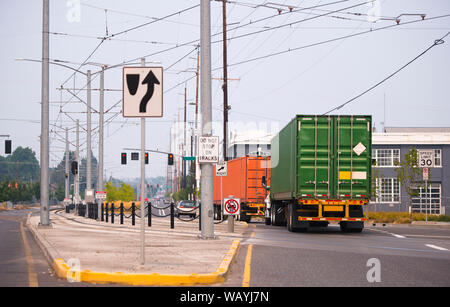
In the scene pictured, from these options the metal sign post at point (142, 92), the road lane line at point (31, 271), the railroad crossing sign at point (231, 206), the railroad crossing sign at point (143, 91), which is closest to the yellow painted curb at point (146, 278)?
the road lane line at point (31, 271)

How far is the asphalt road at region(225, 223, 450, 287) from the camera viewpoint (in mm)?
10852

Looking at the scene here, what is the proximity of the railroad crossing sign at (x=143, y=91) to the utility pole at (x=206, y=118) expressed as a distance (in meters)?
8.48

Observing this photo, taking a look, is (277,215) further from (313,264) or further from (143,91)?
Answer: (143,91)

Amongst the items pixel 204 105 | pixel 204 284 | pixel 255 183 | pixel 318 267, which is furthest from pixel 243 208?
pixel 204 284

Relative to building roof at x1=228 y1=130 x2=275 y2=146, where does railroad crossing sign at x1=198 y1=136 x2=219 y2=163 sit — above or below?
below

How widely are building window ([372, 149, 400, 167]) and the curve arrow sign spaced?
168 ft

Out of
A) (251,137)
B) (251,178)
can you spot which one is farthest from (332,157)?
(251,137)

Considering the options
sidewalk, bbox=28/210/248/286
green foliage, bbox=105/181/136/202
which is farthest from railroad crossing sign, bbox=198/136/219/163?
green foliage, bbox=105/181/136/202

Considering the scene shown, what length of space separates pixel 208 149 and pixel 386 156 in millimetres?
43778

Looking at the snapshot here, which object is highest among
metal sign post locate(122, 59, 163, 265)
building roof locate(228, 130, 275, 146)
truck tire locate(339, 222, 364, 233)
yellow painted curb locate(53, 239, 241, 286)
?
building roof locate(228, 130, 275, 146)

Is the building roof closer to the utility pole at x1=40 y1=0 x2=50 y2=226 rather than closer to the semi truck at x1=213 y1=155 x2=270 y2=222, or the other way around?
the semi truck at x1=213 y1=155 x2=270 y2=222

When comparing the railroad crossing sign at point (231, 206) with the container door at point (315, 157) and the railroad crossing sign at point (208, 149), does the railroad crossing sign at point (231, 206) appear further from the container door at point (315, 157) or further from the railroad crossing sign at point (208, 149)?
the railroad crossing sign at point (208, 149)

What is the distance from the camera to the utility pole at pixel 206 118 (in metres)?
19.6
